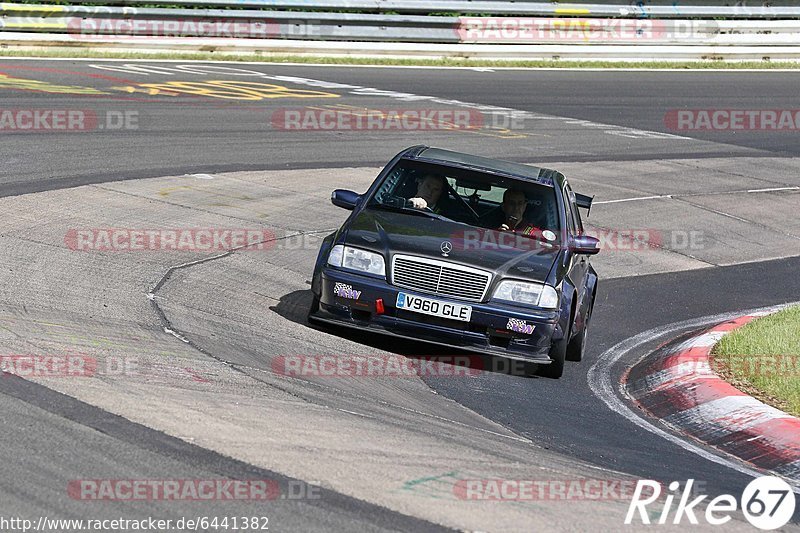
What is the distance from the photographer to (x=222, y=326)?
8.43 metres

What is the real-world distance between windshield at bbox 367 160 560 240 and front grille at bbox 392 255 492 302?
95 centimetres

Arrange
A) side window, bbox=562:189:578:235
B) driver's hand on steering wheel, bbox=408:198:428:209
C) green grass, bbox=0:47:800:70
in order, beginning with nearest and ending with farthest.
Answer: driver's hand on steering wheel, bbox=408:198:428:209, side window, bbox=562:189:578:235, green grass, bbox=0:47:800:70

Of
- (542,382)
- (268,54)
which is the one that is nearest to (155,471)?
(542,382)

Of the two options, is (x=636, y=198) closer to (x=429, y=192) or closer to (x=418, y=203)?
(x=429, y=192)

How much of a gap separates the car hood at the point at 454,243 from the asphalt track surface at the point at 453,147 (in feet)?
2.44

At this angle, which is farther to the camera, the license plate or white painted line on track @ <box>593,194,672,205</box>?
white painted line on track @ <box>593,194,672,205</box>

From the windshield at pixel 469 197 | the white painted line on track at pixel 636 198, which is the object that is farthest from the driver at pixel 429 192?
the white painted line on track at pixel 636 198

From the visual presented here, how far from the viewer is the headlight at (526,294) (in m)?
8.45

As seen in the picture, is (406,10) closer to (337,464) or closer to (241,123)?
(241,123)

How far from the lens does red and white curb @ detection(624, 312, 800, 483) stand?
7.01m

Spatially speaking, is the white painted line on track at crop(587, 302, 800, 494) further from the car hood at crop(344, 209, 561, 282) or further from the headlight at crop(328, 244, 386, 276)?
the headlight at crop(328, 244, 386, 276)

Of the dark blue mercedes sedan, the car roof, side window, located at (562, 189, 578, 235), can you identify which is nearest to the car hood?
the dark blue mercedes sedan

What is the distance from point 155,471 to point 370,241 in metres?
3.82

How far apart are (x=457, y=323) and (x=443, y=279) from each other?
1.08ft
